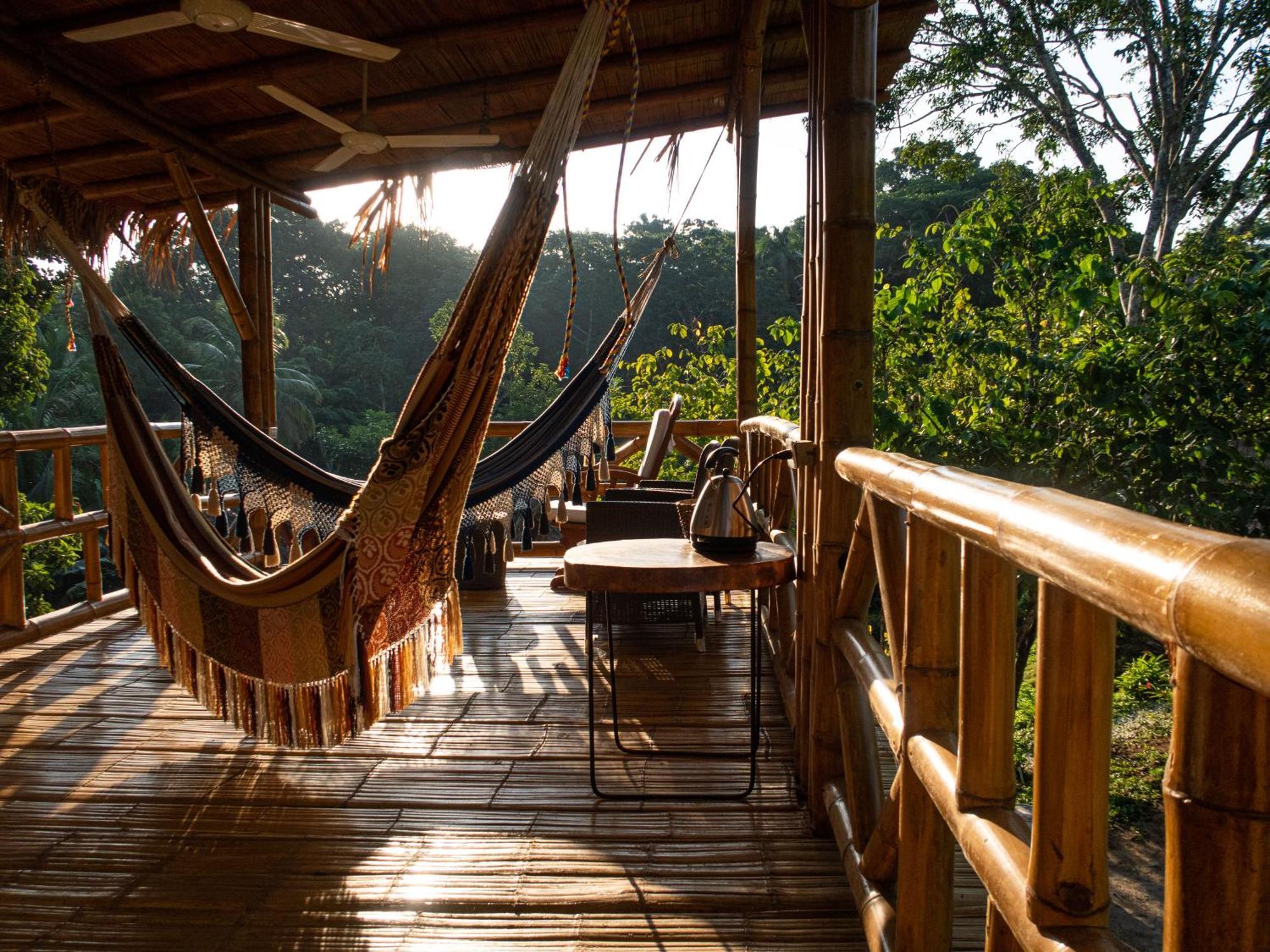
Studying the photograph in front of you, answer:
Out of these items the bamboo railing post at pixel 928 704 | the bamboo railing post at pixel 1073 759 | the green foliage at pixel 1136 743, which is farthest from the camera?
→ the green foliage at pixel 1136 743

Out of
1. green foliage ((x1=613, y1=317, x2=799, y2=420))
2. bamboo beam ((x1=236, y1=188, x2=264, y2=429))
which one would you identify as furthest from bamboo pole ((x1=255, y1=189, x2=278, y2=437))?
green foliage ((x1=613, y1=317, x2=799, y2=420))

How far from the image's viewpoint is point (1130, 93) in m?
8.16

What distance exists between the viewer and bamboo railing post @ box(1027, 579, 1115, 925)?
548mm

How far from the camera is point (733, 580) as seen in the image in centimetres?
150

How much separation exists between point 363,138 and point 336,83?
0.18m

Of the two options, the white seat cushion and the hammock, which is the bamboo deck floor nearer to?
the hammock

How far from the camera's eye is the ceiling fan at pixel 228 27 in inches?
84.0

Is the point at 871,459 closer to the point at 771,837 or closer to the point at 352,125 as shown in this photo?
the point at 771,837

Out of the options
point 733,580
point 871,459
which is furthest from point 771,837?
point 871,459

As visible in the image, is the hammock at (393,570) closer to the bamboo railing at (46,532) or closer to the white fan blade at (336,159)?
the bamboo railing at (46,532)

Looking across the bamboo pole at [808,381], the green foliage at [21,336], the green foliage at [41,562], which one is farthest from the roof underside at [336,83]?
the green foliage at [41,562]

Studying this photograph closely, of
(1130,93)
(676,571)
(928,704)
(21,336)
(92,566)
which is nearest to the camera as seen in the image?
(928,704)

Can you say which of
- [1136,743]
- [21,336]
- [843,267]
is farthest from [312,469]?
[21,336]

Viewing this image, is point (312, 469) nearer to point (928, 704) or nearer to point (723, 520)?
point (723, 520)
